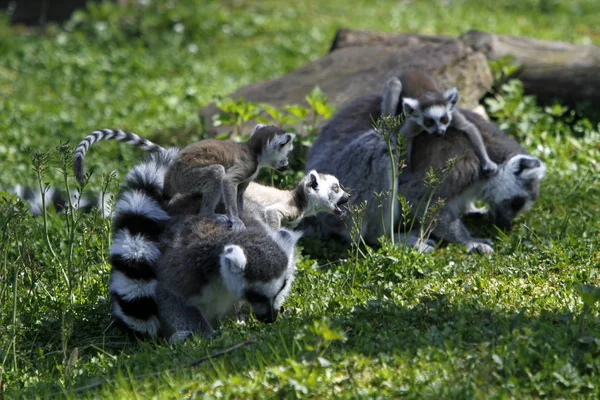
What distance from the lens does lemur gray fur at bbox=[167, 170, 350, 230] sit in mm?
5227

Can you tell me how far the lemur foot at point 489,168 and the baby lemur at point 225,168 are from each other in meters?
1.73

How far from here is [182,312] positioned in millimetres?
4367

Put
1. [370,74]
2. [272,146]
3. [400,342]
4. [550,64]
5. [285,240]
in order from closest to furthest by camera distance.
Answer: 1. [400,342]
2. [285,240]
3. [272,146]
4. [370,74]
5. [550,64]

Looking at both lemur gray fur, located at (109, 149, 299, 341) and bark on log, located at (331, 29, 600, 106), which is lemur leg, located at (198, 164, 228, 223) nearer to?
lemur gray fur, located at (109, 149, 299, 341)

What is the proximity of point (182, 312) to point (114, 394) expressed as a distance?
0.96 meters

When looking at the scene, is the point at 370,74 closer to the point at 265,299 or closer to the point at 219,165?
the point at 219,165

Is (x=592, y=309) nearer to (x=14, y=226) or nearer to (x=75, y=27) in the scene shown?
(x=14, y=226)

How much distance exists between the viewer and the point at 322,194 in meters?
5.34

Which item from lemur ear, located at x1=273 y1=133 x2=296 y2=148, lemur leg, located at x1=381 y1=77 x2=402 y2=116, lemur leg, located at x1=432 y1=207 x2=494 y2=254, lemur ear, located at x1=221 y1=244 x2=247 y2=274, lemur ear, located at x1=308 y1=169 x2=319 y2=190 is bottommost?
lemur leg, located at x1=432 y1=207 x2=494 y2=254

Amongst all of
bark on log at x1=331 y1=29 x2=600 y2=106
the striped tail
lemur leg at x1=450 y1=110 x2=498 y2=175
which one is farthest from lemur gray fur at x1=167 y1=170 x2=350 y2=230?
bark on log at x1=331 y1=29 x2=600 y2=106

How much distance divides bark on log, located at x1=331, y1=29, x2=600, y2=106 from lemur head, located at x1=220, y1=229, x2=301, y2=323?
448 cm

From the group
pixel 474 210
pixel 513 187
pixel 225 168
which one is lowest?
pixel 474 210

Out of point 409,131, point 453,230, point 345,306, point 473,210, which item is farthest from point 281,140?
point 473,210

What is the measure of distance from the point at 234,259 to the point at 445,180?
2357mm
